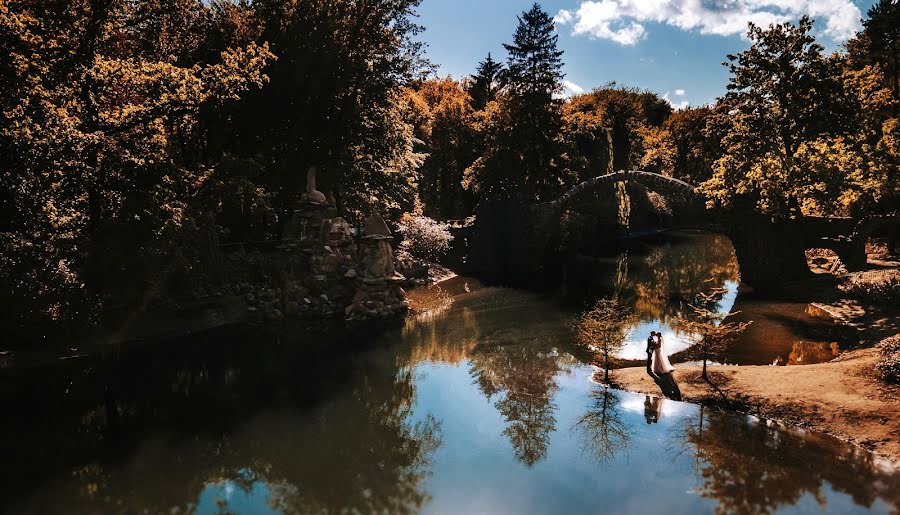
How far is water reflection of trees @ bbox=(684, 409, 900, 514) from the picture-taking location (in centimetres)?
969

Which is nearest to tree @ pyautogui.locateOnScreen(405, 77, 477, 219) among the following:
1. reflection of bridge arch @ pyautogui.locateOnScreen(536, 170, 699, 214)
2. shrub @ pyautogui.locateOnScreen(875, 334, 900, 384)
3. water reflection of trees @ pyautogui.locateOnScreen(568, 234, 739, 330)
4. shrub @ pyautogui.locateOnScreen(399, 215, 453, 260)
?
shrub @ pyautogui.locateOnScreen(399, 215, 453, 260)

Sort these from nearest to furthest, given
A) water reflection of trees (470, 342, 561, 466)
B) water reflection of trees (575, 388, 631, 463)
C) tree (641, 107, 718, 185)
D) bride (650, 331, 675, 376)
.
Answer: water reflection of trees (575, 388, 631, 463), water reflection of trees (470, 342, 561, 466), bride (650, 331, 675, 376), tree (641, 107, 718, 185)

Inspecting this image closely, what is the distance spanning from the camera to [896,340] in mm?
14820

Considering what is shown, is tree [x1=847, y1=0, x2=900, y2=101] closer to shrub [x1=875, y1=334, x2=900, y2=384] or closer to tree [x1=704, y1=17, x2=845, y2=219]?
tree [x1=704, y1=17, x2=845, y2=219]

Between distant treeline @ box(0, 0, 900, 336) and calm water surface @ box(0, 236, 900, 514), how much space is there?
5076 millimetres

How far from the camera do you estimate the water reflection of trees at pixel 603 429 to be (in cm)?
1230

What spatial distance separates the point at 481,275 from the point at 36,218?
26863mm

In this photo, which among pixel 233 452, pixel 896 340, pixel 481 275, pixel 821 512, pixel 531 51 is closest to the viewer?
pixel 821 512

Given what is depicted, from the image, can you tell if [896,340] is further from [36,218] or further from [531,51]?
[531,51]

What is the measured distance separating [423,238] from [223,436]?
25012 mm

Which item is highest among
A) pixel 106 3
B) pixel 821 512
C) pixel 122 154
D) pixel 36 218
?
pixel 106 3

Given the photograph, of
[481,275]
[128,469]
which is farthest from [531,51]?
[128,469]

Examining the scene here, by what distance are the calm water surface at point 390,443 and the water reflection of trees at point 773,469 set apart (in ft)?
0.13

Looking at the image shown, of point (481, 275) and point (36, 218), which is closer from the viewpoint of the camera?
point (36, 218)
